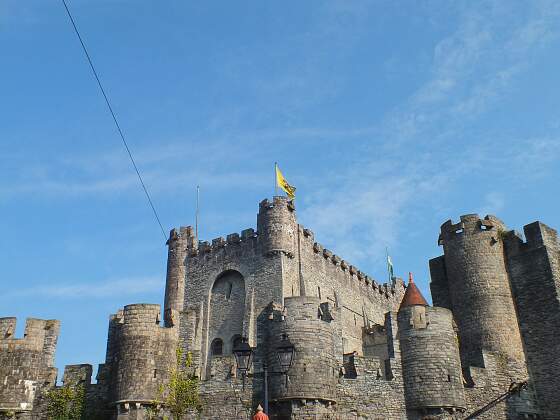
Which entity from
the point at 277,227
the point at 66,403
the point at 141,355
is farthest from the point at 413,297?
the point at 66,403

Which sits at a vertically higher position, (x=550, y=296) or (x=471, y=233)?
(x=471, y=233)

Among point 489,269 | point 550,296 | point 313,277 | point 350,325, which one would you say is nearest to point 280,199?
point 313,277

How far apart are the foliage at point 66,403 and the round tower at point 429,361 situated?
1140 centimetres

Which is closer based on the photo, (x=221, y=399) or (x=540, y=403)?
(x=221, y=399)

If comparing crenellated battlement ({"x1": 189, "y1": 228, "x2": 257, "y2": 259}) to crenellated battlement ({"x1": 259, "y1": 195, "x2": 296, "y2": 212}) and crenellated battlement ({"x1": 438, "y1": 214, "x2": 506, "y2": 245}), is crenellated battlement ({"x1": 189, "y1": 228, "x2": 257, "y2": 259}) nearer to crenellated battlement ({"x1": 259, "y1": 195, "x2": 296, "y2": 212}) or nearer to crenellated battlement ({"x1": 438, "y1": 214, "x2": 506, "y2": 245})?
crenellated battlement ({"x1": 259, "y1": 195, "x2": 296, "y2": 212})

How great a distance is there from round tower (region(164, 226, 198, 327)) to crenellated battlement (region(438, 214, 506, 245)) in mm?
16269

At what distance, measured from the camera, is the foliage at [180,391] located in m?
22.6

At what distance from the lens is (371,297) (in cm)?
4541

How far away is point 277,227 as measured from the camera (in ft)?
122

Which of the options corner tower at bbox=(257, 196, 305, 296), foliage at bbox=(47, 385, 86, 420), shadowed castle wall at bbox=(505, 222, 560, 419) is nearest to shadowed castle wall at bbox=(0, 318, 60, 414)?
foliage at bbox=(47, 385, 86, 420)

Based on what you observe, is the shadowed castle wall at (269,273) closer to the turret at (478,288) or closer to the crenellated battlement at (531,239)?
the turret at (478,288)

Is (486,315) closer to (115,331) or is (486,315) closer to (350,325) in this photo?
(350,325)

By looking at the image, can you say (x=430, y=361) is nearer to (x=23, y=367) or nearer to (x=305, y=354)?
(x=305, y=354)

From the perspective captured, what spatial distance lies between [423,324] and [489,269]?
282 inches
